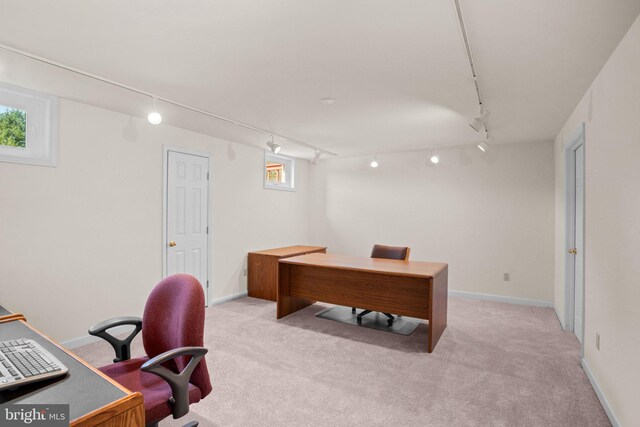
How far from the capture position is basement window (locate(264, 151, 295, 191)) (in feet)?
19.1

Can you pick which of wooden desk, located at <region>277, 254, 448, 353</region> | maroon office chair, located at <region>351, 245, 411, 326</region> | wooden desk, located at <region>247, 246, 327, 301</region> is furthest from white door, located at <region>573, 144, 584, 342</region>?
wooden desk, located at <region>247, 246, 327, 301</region>

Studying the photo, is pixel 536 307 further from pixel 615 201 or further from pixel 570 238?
pixel 615 201

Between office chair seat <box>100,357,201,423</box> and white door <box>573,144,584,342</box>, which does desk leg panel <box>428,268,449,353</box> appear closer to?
white door <box>573,144,584,342</box>

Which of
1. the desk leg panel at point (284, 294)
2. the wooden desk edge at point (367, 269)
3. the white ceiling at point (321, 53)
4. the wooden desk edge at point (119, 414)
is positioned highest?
the white ceiling at point (321, 53)

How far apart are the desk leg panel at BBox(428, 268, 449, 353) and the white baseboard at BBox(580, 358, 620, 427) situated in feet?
3.90

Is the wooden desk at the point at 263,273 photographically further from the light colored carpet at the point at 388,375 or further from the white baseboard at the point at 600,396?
the white baseboard at the point at 600,396

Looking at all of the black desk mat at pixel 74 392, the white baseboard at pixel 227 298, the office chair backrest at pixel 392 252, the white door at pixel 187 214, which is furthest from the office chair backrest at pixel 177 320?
the office chair backrest at pixel 392 252

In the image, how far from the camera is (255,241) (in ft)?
18.1

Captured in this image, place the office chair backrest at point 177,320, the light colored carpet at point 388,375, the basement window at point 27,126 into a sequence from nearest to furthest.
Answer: the office chair backrest at point 177,320, the light colored carpet at point 388,375, the basement window at point 27,126

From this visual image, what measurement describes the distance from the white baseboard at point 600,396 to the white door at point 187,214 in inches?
166

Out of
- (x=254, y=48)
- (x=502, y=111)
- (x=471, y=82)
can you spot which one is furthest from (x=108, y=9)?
(x=502, y=111)

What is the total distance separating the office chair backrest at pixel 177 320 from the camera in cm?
171

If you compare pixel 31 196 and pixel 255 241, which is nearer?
pixel 31 196

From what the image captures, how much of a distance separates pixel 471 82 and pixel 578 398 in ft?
8.11
